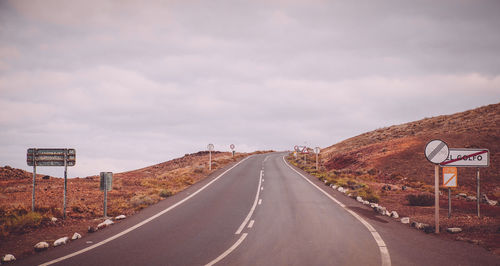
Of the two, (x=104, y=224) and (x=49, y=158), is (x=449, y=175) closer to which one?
(x=104, y=224)

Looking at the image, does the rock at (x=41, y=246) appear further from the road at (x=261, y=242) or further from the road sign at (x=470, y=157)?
the road sign at (x=470, y=157)

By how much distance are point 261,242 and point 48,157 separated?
363 inches

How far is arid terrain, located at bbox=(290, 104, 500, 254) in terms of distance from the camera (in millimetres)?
9789

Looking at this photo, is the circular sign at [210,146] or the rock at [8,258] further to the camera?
the circular sign at [210,146]

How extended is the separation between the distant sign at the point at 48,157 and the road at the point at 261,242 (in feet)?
11.6

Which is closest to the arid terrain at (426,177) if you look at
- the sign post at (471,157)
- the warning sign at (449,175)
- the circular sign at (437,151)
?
the warning sign at (449,175)

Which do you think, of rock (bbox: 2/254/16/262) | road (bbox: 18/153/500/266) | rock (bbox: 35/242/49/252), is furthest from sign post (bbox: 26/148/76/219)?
rock (bbox: 2/254/16/262)

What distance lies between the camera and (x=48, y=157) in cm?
1139

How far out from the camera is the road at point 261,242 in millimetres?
6281

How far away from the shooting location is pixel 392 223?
10172 millimetres

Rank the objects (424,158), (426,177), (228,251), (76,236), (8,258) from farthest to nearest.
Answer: (424,158) < (426,177) < (76,236) < (228,251) < (8,258)

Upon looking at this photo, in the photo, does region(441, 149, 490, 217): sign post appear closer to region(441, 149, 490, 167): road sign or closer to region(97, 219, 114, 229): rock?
region(441, 149, 490, 167): road sign

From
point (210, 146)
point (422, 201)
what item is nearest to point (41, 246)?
point (422, 201)

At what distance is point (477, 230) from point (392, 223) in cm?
236
